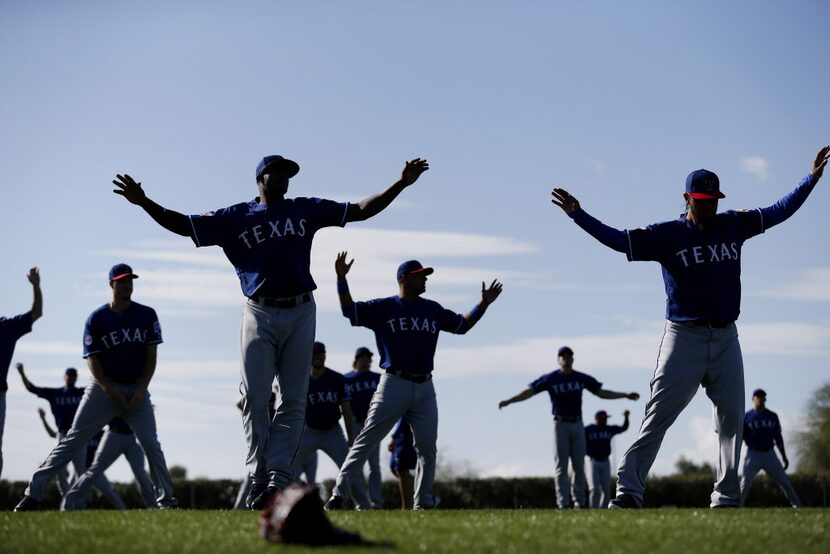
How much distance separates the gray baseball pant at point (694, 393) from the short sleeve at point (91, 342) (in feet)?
19.2

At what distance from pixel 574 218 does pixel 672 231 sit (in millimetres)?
871

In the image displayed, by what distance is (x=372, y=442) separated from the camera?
42.7ft

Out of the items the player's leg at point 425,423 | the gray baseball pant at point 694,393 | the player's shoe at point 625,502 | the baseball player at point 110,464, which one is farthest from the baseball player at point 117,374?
the gray baseball pant at point 694,393

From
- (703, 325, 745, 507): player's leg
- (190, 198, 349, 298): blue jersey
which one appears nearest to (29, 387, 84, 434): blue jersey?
(190, 198, 349, 298): blue jersey

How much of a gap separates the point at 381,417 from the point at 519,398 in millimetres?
8002

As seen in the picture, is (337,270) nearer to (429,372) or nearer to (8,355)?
(429,372)

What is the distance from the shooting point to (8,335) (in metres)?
14.7

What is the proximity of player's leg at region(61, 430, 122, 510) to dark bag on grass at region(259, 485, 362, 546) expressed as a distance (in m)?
8.58

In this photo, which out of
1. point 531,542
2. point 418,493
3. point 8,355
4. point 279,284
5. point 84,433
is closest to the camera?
point 531,542

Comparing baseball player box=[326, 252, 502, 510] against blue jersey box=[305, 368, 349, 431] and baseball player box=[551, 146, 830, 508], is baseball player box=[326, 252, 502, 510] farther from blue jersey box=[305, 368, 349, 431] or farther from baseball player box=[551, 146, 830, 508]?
baseball player box=[551, 146, 830, 508]

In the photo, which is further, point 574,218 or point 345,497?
point 345,497

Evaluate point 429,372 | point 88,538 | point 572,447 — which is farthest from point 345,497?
point 572,447

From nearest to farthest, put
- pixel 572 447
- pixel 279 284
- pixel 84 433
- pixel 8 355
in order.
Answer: pixel 279 284 < pixel 84 433 < pixel 8 355 < pixel 572 447

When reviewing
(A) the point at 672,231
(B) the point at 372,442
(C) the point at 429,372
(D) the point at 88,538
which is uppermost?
(A) the point at 672,231
